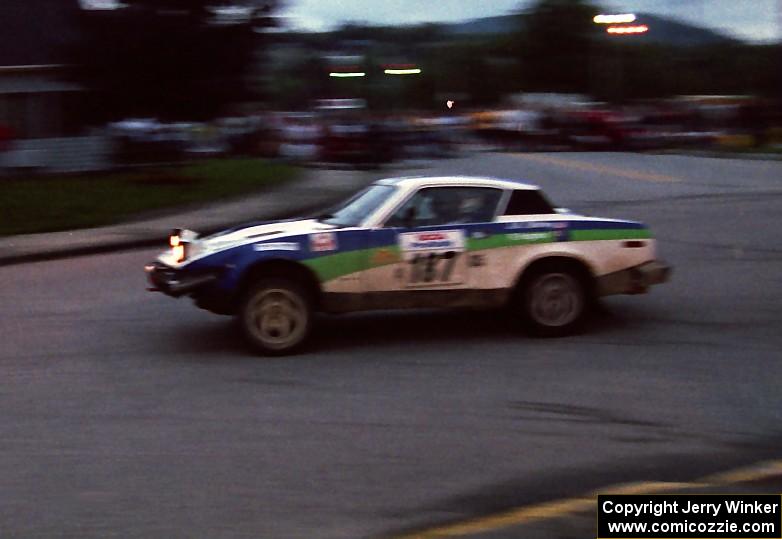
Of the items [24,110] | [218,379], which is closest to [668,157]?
[24,110]

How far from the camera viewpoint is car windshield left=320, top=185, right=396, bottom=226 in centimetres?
934

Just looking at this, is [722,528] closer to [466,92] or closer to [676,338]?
[676,338]

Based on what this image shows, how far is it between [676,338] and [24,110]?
23.8 meters

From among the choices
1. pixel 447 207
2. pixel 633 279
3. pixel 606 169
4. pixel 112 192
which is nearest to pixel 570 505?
pixel 447 207

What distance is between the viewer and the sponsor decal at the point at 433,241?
29.9 feet

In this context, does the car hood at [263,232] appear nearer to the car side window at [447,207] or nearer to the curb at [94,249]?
the car side window at [447,207]

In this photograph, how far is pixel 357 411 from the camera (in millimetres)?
7309

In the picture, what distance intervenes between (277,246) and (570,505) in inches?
159

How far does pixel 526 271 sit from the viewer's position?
30.9 feet

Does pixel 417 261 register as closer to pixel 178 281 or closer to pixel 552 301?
pixel 552 301

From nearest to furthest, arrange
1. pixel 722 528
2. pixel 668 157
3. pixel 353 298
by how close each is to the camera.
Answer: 1. pixel 722 528
2. pixel 353 298
3. pixel 668 157

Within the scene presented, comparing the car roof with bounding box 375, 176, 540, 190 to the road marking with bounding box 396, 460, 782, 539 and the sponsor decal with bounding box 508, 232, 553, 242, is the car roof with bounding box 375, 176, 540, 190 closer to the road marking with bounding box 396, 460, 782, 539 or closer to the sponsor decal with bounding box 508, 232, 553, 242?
the sponsor decal with bounding box 508, 232, 553, 242

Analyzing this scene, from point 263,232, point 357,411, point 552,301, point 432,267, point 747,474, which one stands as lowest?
point 747,474

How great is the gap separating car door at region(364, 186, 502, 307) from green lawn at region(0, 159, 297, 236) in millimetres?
10044
